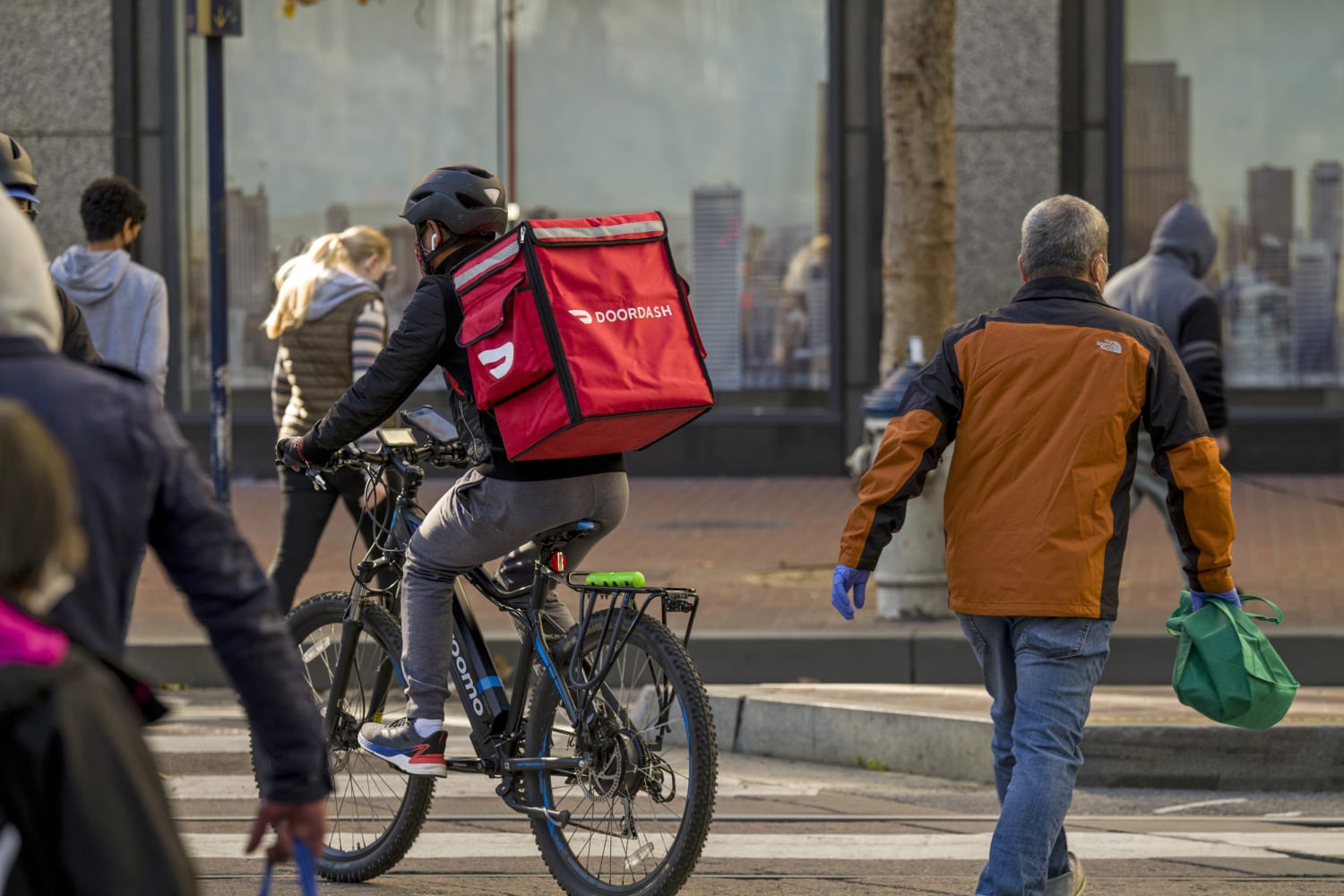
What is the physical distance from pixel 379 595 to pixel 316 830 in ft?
8.60

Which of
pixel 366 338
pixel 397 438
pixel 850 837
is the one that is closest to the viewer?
pixel 397 438

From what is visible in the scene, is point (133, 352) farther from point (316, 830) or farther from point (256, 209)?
point (256, 209)

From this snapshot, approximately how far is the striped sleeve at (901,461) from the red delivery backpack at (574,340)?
545 mm

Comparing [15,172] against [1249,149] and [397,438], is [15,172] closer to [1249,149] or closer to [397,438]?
[397,438]

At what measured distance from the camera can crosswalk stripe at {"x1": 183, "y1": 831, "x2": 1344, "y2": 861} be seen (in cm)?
546

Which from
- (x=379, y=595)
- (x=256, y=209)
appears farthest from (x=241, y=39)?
(x=379, y=595)

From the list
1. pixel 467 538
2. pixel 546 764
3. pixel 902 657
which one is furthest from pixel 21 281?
pixel 902 657

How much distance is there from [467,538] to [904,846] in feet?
5.60

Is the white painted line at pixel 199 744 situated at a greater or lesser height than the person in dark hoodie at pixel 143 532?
lesser

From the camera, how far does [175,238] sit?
14344 millimetres

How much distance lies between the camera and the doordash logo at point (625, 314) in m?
4.50

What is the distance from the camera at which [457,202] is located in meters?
4.92

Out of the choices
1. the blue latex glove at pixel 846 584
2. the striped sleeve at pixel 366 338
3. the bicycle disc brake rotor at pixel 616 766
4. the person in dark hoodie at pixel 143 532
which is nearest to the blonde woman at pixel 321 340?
the striped sleeve at pixel 366 338

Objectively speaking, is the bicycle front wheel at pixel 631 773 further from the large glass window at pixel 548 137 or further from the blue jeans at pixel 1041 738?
the large glass window at pixel 548 137
